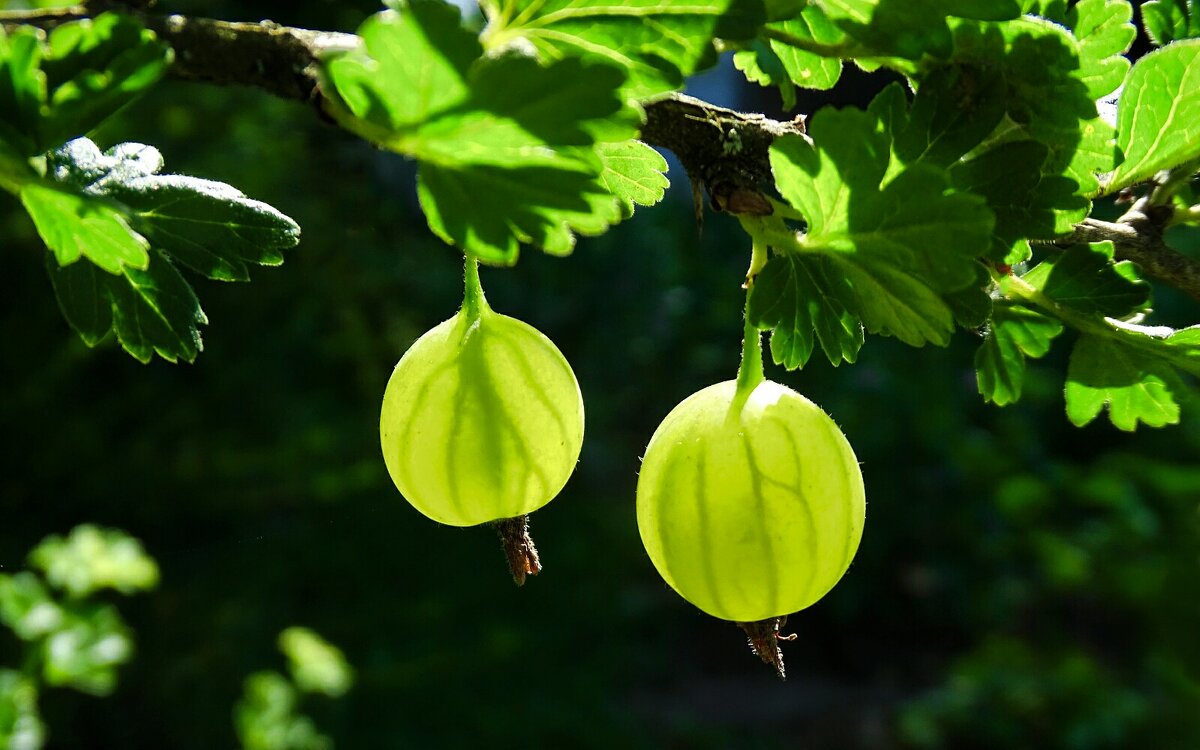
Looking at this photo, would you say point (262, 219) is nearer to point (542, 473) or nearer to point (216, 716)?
point (542, 473)

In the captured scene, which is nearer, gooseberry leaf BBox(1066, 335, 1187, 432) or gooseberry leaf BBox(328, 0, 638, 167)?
gooseberry leaf BBox(328, 0, 638, 167)

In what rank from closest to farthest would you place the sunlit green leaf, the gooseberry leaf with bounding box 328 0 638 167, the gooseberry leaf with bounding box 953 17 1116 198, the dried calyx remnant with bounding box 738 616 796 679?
1. the gooseberry leaf with bounding box 328 0 638 167
2. the gooseberry leaf with bounding box 953 17 1116 198
3. the dried calyx remnant with bounding box 738 616 796 679
4. the sunlit green leaf

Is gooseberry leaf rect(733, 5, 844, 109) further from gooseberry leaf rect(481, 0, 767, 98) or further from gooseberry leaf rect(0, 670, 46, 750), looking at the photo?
gooseberry leaf rect(0, 670, 46, 750)

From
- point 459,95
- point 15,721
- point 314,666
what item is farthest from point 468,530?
point 459,95

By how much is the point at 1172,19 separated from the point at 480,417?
0.34 metres

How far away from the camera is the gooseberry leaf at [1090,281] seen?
0.46m

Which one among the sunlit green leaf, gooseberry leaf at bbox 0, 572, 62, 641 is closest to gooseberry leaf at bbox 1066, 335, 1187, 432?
gooseberry leaf at bbox 0, 572, 62, 641

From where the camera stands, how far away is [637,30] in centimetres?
33

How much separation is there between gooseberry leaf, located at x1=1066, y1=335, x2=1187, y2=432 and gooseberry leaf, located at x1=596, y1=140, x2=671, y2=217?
0.65 feet

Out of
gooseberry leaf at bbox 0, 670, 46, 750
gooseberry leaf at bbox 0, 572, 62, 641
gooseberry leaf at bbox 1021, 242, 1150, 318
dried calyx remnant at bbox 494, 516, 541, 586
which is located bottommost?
gooseberry leaf at bbox 0, 572, 62, 641

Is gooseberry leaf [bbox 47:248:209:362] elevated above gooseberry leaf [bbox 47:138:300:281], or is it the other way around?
gooseberry leaf [bbox 47:138:300:281]

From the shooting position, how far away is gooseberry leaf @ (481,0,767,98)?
32 cm

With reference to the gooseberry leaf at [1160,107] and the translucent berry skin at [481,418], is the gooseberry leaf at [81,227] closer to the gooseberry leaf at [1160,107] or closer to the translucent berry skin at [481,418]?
the translucent berry skin at [481,418]

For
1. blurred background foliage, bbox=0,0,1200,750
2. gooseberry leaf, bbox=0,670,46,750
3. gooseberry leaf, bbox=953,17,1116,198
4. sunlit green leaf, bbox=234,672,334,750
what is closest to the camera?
gooseberry leaf, bbox=953,17,1116,198
